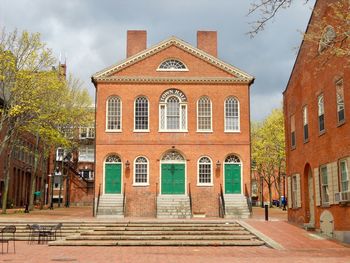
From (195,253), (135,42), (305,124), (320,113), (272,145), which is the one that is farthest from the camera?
(272,145)

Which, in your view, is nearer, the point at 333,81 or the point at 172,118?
the point at 333,81

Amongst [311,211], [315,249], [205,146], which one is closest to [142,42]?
[205,146]

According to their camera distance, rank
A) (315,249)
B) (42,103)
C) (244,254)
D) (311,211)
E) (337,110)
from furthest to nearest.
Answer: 1. (42,103)
2. (311,211)
3. (337,110)
4. (315,249)
5. (244,254)

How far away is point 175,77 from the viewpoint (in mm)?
31766

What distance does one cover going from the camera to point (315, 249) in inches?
673

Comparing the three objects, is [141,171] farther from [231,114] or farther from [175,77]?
[231,114]

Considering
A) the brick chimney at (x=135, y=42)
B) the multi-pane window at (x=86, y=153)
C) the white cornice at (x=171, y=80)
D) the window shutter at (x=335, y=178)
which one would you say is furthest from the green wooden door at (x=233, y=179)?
the multi-pane window at (x=86, y=153)

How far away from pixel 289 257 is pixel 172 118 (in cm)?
1791

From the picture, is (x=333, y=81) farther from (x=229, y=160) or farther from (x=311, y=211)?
(x=229, y=160)

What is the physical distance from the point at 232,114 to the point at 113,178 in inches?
340

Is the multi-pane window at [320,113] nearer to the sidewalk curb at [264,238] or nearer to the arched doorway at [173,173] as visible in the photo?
the sidewalk curb at [264,238]

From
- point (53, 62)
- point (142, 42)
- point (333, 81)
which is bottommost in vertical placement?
point (333, 81)

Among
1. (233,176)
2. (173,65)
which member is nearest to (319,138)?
(233,176)

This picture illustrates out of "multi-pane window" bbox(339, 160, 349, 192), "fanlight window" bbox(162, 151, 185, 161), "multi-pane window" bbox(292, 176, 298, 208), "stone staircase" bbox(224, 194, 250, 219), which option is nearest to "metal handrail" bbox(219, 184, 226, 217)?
"stone staircase" bbox(224, 194, 250, 219)
